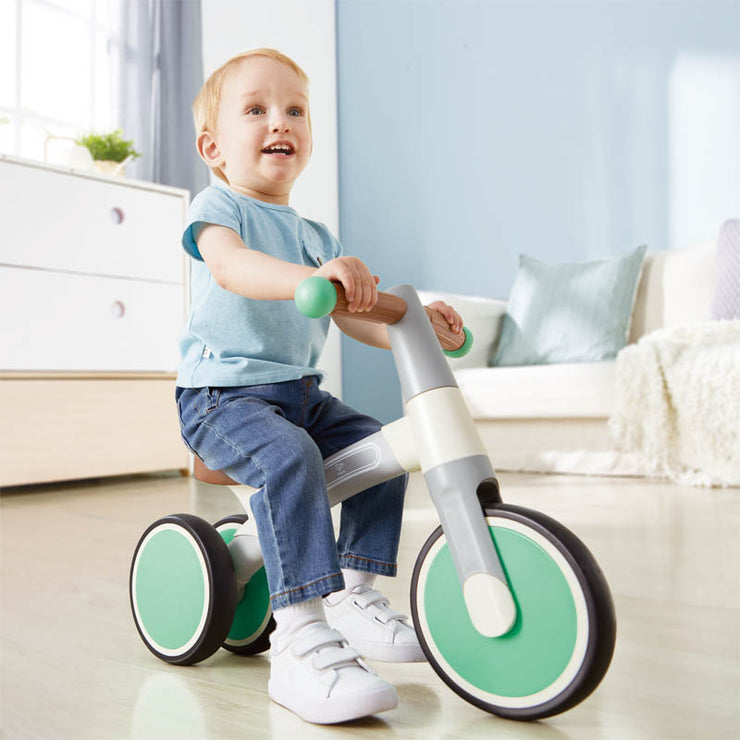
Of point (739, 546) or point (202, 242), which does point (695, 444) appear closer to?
point (739, 546)

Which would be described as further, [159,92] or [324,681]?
[159,92]

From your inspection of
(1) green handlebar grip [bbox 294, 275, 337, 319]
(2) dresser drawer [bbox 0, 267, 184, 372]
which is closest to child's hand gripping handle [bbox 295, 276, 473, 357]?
(1) green handlebar grip [bbox 294, 275, 337, 319]

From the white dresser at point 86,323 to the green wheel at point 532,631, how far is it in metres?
1.91

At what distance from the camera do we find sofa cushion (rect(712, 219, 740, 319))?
7.99ft

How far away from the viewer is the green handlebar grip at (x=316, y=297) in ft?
2.04

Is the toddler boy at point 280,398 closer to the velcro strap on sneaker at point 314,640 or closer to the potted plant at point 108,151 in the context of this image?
the velcro strap on sneaker at point 314,640

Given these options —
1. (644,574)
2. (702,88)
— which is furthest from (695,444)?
(702,88)

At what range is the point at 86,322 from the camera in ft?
8.00

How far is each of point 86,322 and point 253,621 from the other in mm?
1782

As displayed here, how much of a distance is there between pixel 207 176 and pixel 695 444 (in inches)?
83.8

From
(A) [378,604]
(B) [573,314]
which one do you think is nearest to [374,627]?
(A) [378,604]

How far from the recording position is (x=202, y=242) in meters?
0.82

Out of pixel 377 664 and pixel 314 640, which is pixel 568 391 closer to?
pixel 377 664

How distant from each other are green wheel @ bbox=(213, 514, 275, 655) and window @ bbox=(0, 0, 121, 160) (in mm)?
2480
